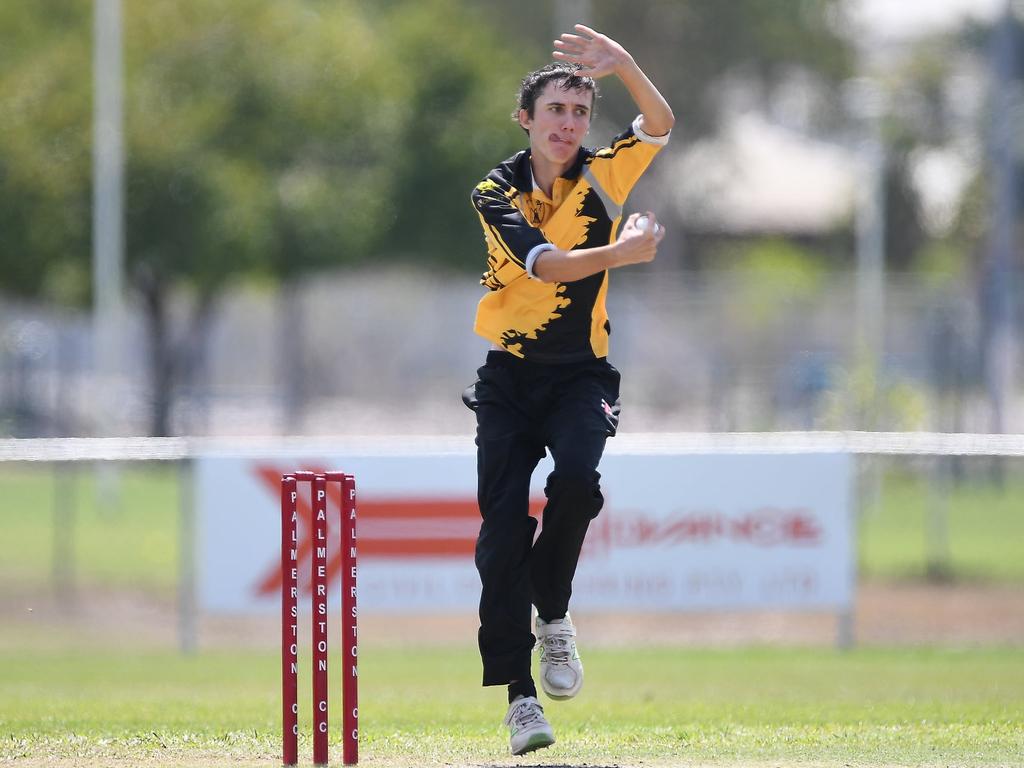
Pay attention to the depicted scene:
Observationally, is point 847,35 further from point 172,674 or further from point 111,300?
point 172,674

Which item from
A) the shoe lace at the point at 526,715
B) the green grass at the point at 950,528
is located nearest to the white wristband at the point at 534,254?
the shoe lace at the point at 526,715

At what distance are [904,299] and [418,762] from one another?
3264cm

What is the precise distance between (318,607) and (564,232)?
168 centimetres

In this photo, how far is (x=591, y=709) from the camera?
916 cm

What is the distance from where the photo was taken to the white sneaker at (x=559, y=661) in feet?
21.9

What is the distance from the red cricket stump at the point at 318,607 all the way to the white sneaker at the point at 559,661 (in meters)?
0.80

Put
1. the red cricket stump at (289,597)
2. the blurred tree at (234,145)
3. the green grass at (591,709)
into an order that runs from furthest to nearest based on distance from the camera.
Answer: the blurred tree at (234,145) → the green grass at (591,709) → the red cricket stump at (289,597)

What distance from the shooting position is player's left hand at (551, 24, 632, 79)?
20.7 ft

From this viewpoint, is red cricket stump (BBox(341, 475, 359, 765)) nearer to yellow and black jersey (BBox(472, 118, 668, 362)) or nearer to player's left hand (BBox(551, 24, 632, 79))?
yellow and black jersey (BBox(472, 118, 668, 362))

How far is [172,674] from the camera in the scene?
39.0ft

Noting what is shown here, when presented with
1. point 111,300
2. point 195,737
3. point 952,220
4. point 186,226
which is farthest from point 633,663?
point 952,220

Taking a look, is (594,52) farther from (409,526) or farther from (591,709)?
(409,526)

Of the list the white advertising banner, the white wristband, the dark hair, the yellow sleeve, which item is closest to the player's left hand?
the dark hair

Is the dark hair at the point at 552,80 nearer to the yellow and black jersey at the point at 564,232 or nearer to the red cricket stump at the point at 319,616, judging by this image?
the yellow and black jersey at the point at 564,232
